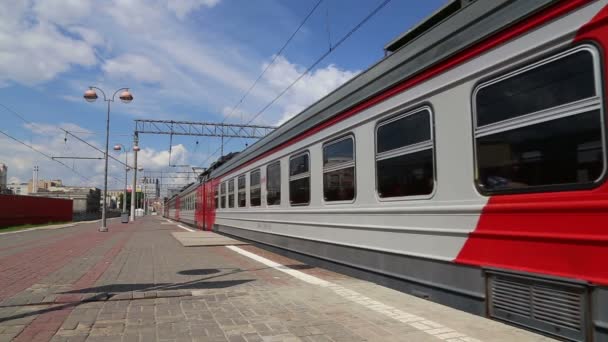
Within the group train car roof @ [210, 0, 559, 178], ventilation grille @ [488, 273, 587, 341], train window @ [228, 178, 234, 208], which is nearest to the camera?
ventilation grille @ [488, 273, 587, 341]

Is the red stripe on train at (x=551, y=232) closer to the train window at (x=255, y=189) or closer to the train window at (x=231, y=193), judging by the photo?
the train window at (x=255, y=189)

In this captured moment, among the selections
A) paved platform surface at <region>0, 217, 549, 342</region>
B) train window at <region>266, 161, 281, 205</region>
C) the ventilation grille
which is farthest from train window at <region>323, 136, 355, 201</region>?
the ventilation grille

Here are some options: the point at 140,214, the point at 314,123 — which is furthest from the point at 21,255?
the point at 140,214

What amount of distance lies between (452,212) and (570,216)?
1.27 meters

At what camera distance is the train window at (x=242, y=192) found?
1355cm

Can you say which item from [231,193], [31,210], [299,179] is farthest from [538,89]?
[31,210]

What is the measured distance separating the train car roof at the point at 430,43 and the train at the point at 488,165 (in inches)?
0.6

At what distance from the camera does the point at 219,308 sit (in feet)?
17.4

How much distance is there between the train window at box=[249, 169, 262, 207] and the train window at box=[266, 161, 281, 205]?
2.47 ft

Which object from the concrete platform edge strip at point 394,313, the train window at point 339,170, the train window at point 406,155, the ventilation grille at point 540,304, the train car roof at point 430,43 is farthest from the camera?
the train window at point 339,170

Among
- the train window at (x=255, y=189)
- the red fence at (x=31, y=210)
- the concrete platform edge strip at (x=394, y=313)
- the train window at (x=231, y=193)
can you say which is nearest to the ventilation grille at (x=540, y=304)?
the concrete platform edge strip at (x=394, y=313)

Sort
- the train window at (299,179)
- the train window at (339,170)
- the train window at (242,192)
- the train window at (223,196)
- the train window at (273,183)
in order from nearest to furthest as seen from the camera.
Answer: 1. the train window at (339,170)
2. the train window at (299,179)
3. the train window at (273,183)
4. the train window at (242,192)
5. the train window at (223,196)

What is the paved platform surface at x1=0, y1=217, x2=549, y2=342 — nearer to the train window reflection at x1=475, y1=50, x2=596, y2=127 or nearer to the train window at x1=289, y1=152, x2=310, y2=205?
the train window at x1=289, y1=152, x2=310, y2=205

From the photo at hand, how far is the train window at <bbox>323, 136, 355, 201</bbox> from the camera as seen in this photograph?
6.68 m
